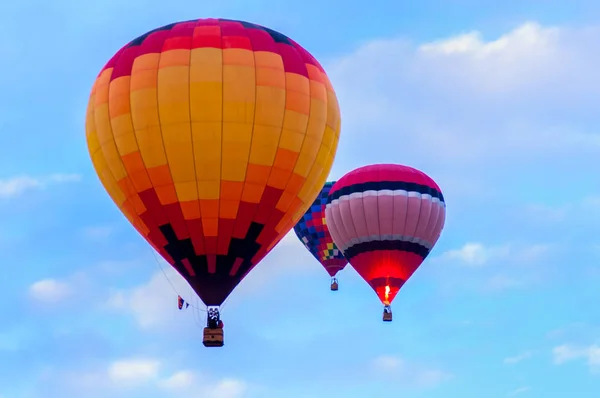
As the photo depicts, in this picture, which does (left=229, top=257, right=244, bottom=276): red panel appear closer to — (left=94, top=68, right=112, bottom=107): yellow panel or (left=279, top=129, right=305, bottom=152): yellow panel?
(left=279, top=129, right=305, bottom=152): yellow panel

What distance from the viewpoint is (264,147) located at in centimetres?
2825

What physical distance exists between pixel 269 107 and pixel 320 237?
1787 centimetres

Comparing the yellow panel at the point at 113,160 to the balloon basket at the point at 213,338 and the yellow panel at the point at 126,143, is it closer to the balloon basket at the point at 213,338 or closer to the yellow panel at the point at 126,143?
the yellow panel at the point at 126,143

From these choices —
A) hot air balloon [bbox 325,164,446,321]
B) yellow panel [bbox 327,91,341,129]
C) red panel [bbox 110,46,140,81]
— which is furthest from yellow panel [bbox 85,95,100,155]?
hot air balloon [bbox 325,164,446,321]

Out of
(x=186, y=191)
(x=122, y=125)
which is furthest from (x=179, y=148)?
(x=122, y=125)

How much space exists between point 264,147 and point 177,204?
230 centimetres

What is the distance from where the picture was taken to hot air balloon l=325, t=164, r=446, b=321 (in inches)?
1563

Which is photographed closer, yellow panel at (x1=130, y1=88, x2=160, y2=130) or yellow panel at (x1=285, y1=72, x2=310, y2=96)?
yellow panel at (x1=130, y1=88, x2=160, y2=130)

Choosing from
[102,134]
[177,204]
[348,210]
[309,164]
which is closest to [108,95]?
[102,134]

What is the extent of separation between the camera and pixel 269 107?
28.3 metres

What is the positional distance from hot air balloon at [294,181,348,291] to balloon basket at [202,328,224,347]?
1701cm

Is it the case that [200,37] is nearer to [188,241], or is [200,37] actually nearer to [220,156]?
[220,156]

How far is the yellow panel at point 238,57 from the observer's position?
2834cm

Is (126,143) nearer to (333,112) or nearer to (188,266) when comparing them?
(188,266)
